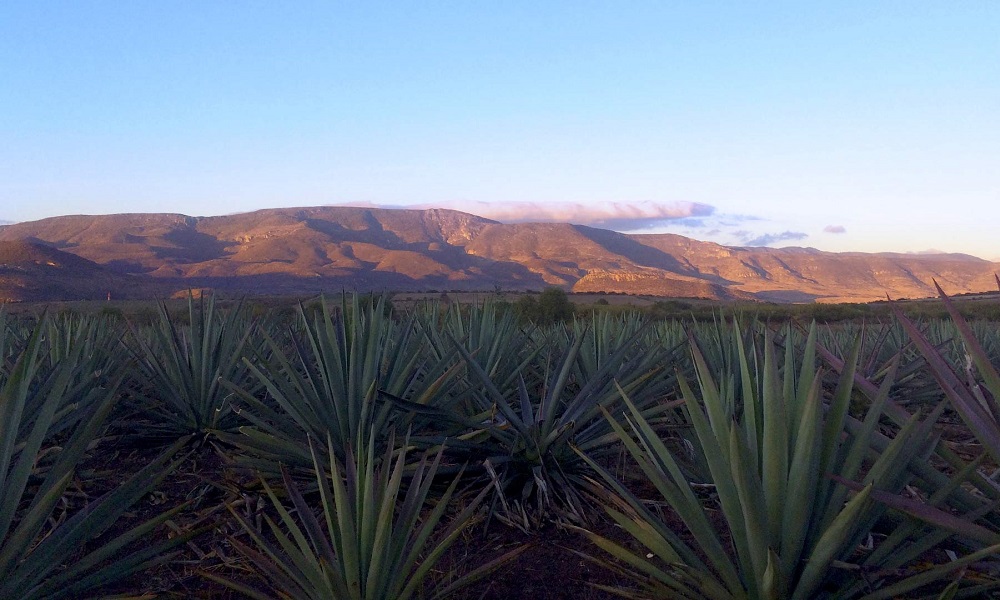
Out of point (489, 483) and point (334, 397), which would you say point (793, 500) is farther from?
point (334, 397)

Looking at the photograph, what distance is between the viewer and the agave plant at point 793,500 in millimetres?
2045

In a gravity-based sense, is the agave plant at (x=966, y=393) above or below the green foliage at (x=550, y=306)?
above

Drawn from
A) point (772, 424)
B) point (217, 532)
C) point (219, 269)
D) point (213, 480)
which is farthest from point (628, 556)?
point (219, 269)

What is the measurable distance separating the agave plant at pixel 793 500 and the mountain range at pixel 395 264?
6181 centimetres

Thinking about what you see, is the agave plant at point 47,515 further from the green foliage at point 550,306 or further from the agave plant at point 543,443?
the green foliage at point 550,306

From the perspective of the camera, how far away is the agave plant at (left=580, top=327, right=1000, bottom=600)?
204 cm

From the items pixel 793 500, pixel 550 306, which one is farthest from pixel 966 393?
pixel 550 306

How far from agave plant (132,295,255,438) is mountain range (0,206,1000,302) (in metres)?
57.6

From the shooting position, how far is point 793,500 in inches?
83.0

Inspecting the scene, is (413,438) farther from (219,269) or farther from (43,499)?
(219,269)

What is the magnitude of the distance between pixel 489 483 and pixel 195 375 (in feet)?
8.52

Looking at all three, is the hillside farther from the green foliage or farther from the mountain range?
the green foliage

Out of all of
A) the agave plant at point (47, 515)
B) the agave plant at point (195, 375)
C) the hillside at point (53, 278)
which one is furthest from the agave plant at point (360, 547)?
the hillside at point (53, 278)

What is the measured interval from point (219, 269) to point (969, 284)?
116102 mm
